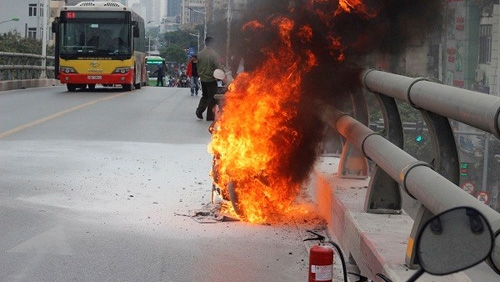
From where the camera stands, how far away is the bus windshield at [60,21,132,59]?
3600cm

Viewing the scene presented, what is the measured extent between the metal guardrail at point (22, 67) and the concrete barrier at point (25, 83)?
28 cm

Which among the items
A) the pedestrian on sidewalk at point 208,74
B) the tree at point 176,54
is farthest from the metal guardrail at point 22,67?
the tree at point 176,54

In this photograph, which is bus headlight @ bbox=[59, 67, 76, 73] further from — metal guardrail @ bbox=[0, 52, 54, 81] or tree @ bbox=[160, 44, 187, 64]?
tree @ bbox=[160, 44, 187, 64]

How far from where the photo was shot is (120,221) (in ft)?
29.2

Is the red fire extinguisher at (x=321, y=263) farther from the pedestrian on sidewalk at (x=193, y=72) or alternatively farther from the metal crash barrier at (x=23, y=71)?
the metal crash barrier at (x=23, y=71)

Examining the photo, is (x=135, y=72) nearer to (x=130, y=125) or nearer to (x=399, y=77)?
(x=130, y=125)

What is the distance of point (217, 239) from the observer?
8.18 meters

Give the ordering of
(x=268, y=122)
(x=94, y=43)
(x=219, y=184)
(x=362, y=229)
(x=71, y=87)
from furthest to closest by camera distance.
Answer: (x=71, y=87) < (x=94, y=43) < (x=219, y=184) < (x=268, y=122) < (x=362, y=229)

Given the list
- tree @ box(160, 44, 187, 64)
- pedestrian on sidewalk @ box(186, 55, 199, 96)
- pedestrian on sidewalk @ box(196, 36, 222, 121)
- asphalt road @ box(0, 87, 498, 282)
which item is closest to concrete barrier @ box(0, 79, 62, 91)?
pedestrian on sidewalk @ box(186, 55, 199, 96)

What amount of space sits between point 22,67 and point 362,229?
3217 centimetres

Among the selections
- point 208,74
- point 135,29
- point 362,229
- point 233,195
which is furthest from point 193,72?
point 362,229

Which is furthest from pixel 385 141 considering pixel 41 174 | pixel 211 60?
pixel 211 60

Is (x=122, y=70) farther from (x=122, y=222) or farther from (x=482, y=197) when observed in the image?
(x=122, y=222)

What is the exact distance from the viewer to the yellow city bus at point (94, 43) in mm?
35906
